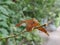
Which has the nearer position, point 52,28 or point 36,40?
point 36,40

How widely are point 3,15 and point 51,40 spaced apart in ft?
6.41

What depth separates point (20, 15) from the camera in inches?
167

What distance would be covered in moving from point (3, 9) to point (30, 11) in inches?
83.0

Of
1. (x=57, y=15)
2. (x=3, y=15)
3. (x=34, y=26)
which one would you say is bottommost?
(x=57, y=15)

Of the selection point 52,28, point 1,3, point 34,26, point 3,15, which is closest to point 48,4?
point 52,28

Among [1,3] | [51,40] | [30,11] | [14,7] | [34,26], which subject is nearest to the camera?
[34,26]

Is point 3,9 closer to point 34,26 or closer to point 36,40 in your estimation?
point 36,40

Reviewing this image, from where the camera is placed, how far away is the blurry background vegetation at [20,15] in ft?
10.2

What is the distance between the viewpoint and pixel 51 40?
15.6 ft

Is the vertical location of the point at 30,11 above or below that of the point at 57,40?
above

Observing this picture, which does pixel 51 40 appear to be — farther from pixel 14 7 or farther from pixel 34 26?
pixel 34 26

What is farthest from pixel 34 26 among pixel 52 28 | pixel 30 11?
pixel 52 28

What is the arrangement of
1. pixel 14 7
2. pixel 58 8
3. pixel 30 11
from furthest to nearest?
1. pixel 58 8
2. pixel 30 11
3. pixel 14 7

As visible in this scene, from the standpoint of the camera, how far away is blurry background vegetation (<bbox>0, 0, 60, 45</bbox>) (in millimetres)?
3094
